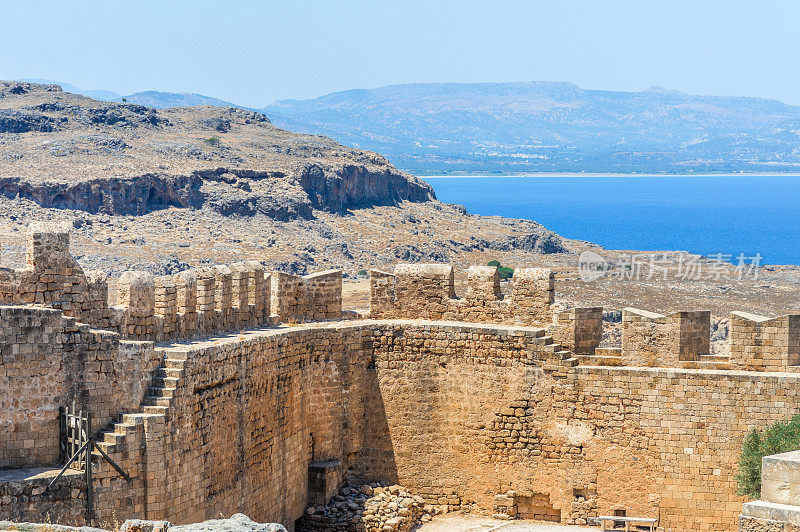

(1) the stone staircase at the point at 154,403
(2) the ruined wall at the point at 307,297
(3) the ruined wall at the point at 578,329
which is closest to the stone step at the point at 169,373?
(1) the stone staircase at the point at 154,403

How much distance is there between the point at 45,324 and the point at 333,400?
603 cm

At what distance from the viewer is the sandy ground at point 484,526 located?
1852 centimetres

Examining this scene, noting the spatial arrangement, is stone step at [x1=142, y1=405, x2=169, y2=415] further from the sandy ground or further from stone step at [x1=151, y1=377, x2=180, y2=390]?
the sandy ground

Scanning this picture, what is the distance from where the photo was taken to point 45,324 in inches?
557

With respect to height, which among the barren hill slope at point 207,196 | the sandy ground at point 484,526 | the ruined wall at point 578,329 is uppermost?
the barren hill slope at point 207,196

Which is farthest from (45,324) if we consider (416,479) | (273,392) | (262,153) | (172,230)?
(262,153)

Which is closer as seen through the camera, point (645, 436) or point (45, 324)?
point (45, 324)

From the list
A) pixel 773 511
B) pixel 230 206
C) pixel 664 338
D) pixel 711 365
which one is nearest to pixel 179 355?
pixel 664 338

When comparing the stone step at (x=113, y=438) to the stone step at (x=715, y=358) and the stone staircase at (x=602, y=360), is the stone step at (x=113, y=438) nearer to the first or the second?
the stone staircase at (x=602, y=360)

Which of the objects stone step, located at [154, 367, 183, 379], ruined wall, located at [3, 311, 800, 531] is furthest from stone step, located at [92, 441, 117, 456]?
ruined wall, located at [3, 311, 800, 531]

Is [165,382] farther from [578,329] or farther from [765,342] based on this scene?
[765,342]

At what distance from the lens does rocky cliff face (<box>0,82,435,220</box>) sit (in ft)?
255

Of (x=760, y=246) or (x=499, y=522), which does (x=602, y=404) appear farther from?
(x=760, y=246)

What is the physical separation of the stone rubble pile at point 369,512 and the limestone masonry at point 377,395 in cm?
4
